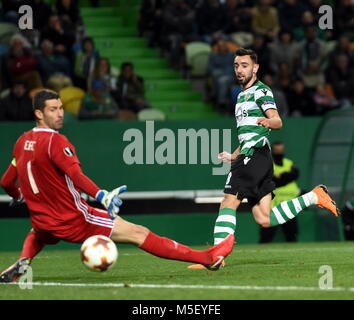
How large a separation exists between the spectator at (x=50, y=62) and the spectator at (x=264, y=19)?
417cm

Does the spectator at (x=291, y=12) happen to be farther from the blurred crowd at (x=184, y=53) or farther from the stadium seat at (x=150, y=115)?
the stadium seat at (x=150, y=115)

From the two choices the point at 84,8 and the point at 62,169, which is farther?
the point at 84,8

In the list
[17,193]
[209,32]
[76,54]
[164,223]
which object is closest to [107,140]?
[164,223]

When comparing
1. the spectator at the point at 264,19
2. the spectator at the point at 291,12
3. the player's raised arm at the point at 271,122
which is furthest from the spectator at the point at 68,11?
the player's raised arm at the point at 271,122

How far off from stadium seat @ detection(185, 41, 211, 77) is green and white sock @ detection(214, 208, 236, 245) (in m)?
9.53

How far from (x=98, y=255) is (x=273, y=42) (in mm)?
11608

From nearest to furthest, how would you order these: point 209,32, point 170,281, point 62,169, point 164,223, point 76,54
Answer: point 62,169 → point 170,281 → point 164,223 → point 76,54 → point 209,32

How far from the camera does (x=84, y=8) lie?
825 inches

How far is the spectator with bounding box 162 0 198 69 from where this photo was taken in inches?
768

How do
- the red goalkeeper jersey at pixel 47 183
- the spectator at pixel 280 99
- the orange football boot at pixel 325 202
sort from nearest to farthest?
1. the red goalkeeper jersey at pixel 47 183
2. the orange football boot at pixel 325 202
3. the spectator at pixel 280 99

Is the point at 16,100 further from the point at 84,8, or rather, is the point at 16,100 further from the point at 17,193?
the point at 17,193

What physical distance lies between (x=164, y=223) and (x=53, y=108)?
735 centimetres

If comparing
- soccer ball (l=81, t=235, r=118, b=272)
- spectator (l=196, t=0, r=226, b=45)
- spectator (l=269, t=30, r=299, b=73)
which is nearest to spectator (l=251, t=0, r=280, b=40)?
spectator (l=196, t=0, r=226, b=45)

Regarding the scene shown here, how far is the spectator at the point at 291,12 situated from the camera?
2044 centimetres
